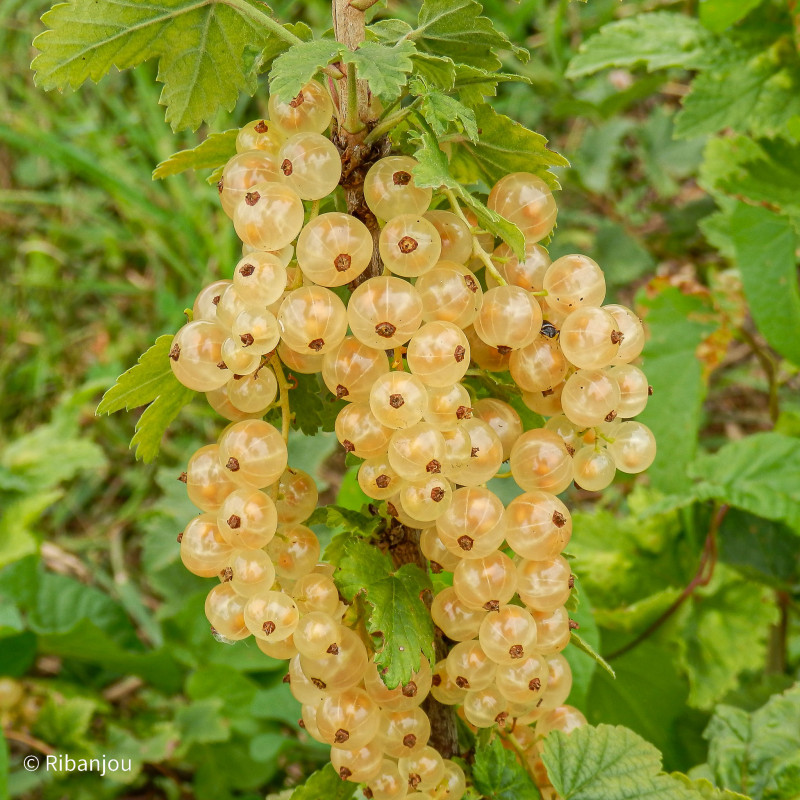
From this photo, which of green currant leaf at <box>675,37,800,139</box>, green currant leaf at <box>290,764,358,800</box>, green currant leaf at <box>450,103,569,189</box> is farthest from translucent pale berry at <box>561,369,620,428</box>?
green currant leaf at <box>675,37,800,139</box>

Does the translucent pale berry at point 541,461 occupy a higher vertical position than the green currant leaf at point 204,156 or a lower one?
lower

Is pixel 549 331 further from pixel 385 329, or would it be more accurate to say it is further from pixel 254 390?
pixel 254 390

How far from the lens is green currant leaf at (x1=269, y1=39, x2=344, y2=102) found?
0.70 meters

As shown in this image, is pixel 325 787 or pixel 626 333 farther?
pixel 325 787

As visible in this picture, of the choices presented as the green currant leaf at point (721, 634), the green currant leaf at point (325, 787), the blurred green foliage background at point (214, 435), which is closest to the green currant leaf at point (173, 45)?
the blurred green foliage background at point (214, 435)

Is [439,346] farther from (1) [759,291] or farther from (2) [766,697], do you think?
(2) [766,697]

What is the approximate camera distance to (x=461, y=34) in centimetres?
87

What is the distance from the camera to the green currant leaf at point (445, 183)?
2.34 ft

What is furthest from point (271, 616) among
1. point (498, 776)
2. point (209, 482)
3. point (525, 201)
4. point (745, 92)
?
point (745, 92)

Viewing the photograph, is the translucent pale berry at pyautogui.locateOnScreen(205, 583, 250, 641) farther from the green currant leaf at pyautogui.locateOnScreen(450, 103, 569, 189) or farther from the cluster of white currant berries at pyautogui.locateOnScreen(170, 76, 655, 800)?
the green currant leaf at pyautogui.locateOnScreen(450, 103, 569, 189)

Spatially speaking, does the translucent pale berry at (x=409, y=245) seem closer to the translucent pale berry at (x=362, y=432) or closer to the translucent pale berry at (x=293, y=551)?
the translucent pale berry at (x=362, y=432)

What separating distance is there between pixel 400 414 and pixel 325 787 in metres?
0.52

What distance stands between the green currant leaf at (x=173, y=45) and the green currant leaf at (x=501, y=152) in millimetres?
221

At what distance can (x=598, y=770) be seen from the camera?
958mm
